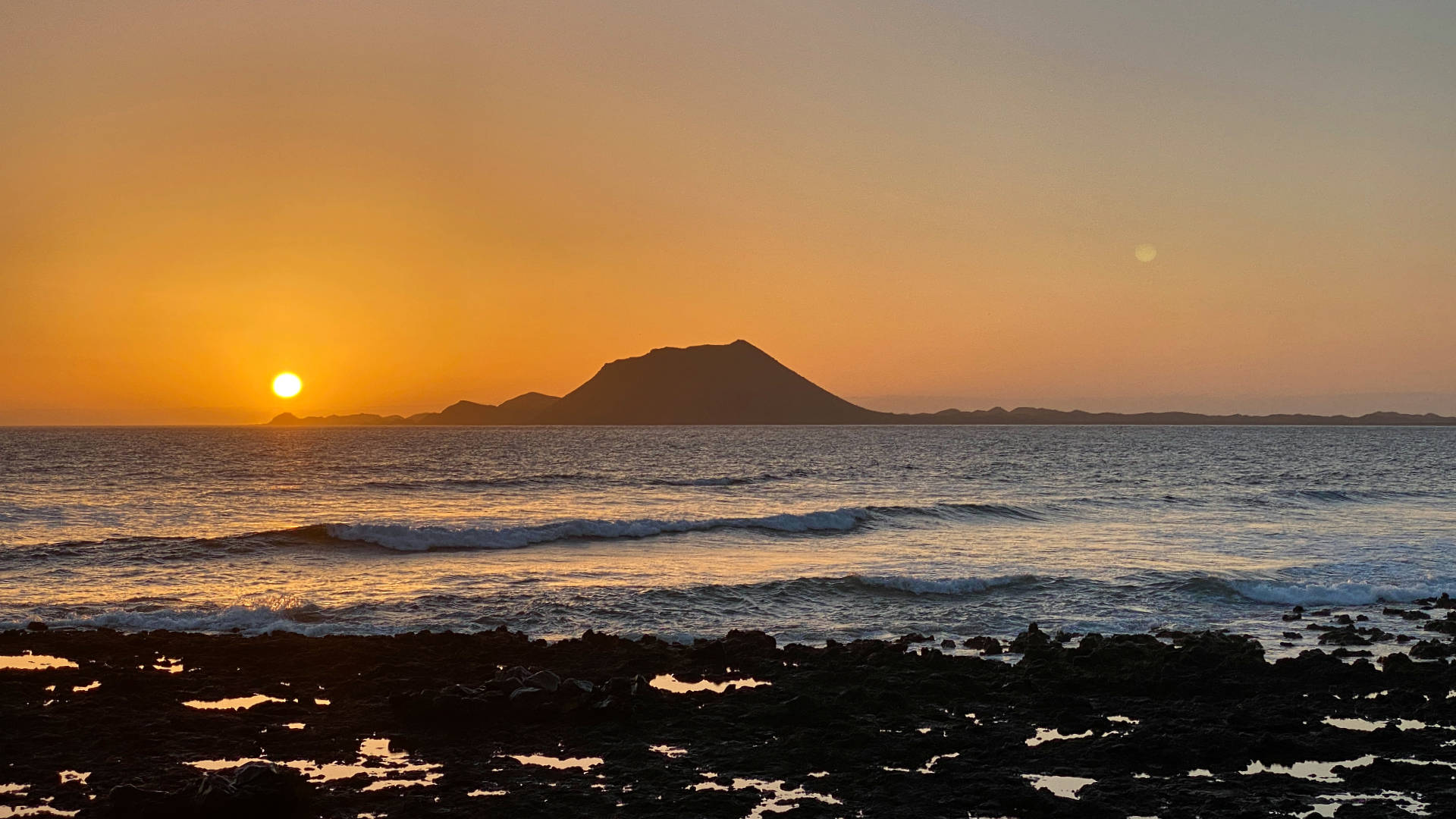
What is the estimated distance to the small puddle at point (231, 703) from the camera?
1503 cm

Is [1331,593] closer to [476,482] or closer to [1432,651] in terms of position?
[1432,651]

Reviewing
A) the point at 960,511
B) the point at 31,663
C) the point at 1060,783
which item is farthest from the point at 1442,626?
the point at 960,511

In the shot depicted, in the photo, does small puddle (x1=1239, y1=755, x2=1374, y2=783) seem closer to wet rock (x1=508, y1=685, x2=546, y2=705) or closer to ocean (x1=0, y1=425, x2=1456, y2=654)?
ocean (x1=0, y1=425, x2=1456, y2=654)

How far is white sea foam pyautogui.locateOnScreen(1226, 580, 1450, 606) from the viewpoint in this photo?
26344 millimetres

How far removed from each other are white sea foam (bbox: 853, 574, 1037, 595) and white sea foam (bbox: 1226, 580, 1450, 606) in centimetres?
532

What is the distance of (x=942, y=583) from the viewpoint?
27.8 metres

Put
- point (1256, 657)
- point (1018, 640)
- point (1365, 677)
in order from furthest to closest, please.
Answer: point (1018, 640), point (1256, 657), point (1365, 677)

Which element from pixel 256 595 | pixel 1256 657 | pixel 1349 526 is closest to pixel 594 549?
pixel 256 595

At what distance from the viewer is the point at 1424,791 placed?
11.4 metres

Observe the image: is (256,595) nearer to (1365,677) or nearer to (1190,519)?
(1365,677)

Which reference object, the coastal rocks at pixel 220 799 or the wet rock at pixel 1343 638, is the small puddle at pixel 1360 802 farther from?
the coastal rocks at pixel 220 799

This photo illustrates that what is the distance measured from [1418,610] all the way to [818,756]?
19.0 m

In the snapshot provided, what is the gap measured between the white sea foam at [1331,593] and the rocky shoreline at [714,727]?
6.79 meters

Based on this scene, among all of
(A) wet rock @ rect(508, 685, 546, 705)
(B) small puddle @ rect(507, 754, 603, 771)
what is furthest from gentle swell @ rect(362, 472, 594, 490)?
(B) small puddle @ rect(507, 754, 603, 771)
